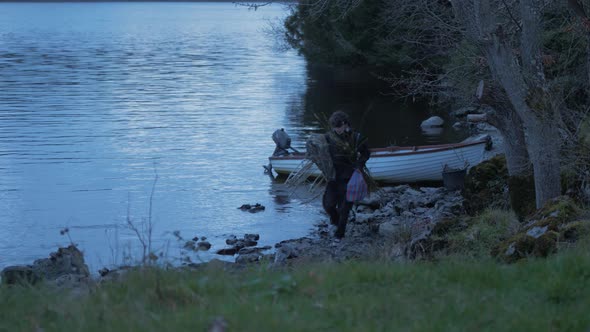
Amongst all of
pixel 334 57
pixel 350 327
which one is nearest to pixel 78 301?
pixel 350 327

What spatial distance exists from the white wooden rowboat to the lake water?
189cm

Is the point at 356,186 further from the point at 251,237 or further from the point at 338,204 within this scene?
the point at 251,237

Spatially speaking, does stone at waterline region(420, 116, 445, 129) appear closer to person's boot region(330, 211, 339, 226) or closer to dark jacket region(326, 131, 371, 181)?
person's boot region(330, 211, 339, 226)

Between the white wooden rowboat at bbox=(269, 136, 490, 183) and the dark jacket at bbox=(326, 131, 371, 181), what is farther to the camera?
the white wooden rowboat at bbox=(269, 136, 490, 183)

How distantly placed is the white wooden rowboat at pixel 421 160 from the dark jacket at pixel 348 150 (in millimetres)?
5414

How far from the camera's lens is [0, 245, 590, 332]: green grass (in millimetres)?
5562

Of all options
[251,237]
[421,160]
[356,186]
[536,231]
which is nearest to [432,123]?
[421,160]

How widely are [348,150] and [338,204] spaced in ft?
4.27

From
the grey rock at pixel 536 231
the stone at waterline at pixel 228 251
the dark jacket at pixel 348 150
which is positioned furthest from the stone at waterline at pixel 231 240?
the grey rock at pixel 536 231

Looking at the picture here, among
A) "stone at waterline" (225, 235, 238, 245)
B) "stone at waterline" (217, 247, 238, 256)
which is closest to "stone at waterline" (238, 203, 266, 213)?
"stone at waterline" (225, 235, 238, 245)

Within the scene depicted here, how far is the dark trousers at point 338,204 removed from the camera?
12.9 m

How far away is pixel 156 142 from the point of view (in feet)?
82.2

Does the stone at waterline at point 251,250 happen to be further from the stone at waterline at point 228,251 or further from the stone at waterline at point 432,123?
the stone at waterline at point 432,123

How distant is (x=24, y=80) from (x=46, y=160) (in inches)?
786
